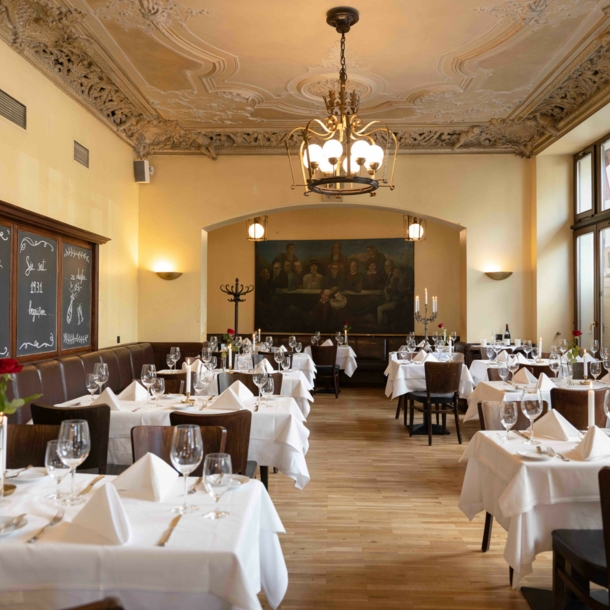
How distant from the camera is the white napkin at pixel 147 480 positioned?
222cm

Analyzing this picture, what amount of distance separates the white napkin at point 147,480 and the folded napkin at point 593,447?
1926mm

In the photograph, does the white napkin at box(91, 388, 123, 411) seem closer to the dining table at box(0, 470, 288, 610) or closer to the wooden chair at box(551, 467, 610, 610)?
the dining table at box(0, 470, 288, 610)

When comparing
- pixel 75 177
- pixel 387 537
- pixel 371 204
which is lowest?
pixel 387 537

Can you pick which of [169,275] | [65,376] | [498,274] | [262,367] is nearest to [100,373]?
[262,367]

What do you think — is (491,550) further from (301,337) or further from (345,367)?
(301,337)

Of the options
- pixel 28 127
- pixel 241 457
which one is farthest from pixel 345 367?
pixel 241 457

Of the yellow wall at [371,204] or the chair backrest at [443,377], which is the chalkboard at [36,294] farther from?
the chair backrest at [443,377]

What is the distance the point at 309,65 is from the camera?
22.0 ft

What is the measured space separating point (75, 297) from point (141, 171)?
2.94 metres

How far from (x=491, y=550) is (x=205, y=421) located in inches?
79.1

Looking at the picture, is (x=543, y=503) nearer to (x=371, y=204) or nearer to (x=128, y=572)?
(x=128, y=572)

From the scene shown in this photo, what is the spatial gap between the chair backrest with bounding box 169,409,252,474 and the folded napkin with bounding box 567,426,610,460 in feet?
5.51

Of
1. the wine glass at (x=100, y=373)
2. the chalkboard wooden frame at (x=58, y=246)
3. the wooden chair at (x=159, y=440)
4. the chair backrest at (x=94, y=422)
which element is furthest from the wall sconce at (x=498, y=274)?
the wooden chair at (x=159, y=440)

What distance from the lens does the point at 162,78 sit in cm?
710
